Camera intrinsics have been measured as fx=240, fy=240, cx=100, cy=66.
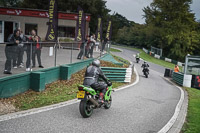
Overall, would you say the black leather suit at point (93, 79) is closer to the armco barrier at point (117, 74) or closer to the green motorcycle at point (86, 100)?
the green motorcycle at point (86, 100)

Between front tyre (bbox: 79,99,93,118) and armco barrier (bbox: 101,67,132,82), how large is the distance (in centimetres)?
810

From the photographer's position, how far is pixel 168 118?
848 centimetres

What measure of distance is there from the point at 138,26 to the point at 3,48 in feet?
279

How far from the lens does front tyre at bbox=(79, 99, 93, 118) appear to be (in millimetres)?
7172

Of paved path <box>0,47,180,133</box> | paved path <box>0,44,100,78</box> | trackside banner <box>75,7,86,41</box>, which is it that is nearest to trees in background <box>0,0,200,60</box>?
trackside banner <box>75,7,86,41</box>

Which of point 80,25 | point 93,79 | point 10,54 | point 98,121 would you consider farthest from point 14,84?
point 80,25

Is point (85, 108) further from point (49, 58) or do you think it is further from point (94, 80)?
point (49, 58)

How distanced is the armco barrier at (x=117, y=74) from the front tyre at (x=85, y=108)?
8104 mm

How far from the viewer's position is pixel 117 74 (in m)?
15.9

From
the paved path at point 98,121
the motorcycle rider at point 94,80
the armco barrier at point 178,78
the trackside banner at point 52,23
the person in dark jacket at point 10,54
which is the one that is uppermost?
the trackside banner at point 52,23

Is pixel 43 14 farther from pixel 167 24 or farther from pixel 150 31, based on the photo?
pixel 150 31

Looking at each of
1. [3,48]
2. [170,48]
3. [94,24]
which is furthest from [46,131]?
[170,48]

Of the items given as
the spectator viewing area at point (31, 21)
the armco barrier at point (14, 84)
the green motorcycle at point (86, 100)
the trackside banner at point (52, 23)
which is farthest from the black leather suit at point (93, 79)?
the spectator viewing area at point (31, 21)

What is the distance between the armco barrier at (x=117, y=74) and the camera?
15633 mm
